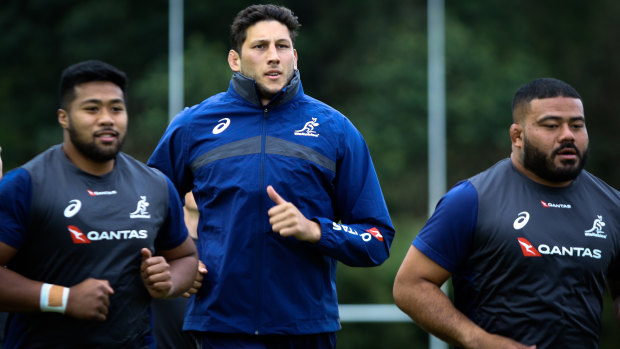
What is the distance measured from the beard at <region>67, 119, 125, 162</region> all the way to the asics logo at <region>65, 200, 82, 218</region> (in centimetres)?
20

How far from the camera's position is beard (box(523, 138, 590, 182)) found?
169 inches

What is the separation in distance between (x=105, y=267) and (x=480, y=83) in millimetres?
16449

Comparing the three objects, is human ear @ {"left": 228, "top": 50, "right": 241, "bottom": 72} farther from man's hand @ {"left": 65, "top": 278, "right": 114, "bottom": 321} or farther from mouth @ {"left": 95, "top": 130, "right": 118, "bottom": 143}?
man's hand @ {"left": 65, "top": 278, "right": 114, "bottom": 321}

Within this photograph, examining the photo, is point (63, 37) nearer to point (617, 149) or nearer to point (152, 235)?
point (617, 149)

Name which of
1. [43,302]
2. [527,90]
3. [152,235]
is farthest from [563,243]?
[43,302]

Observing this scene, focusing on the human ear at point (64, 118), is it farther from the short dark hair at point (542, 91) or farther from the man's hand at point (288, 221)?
the short dark hair at point (542, 91)

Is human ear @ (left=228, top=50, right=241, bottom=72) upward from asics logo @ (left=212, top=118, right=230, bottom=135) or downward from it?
upward

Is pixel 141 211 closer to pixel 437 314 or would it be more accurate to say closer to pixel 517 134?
pixel 437 314

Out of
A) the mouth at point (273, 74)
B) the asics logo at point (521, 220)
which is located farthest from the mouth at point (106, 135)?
the asics logo at point (521, 220)

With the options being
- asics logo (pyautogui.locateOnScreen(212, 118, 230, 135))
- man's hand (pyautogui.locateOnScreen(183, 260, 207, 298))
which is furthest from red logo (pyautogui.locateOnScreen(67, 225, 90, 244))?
asics logo (pyautogui.locateOnScreen(212, 118, 230, 135))

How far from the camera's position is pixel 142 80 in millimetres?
19531

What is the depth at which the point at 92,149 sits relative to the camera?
4051mm

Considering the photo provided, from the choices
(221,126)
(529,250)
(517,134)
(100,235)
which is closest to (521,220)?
(529,250)

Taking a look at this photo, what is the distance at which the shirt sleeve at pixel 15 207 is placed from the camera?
3848 mm
